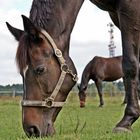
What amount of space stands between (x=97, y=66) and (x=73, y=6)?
21510mm

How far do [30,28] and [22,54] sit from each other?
0.95 ft

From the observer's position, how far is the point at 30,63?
4.48 metres

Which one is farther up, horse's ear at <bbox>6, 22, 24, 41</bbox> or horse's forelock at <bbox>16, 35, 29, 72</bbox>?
horse's ear at <bbox>6, 22, 24, 41</bbox>

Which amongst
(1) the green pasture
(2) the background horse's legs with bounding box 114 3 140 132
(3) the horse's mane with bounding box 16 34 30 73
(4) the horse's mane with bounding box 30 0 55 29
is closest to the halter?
(4) the horse's mane with bounding box 30 0 55 29

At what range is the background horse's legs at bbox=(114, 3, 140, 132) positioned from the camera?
4957 mm

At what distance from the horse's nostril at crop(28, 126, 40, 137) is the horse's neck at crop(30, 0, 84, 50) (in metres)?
1.00

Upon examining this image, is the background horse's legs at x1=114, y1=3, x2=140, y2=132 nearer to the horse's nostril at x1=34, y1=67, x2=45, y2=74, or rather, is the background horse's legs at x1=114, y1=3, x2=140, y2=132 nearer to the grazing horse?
the horse's nostril at x1=34, y1=67, x2=45, y2=74

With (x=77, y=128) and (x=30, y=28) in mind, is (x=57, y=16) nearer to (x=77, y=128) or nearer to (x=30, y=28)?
(x=30, y=28)

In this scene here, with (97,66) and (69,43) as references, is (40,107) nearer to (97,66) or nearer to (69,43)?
(69,43)

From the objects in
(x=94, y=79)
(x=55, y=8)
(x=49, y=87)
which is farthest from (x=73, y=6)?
(x=94, y=79)

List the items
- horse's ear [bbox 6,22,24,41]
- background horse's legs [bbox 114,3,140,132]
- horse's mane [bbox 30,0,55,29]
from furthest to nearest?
background horse's legs [bbox 114,3,140,132]
horse's ear [bbox 6,22,24,41]
horse's mane [bbox 30,0,55,29]

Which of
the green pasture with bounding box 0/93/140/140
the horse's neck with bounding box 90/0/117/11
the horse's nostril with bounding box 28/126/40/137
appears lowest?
the green pasture with bounding box 0/93/140/140

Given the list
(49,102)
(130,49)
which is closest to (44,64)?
(49,102)

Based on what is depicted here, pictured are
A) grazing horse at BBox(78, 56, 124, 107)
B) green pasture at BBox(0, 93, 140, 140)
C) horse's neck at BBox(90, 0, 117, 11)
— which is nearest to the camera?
green pasture at BBox(0, 93, 140, 140)
